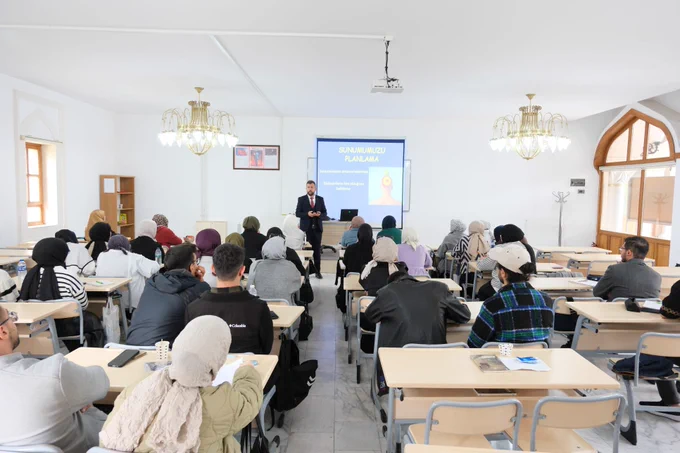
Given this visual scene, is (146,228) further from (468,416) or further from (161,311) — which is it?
(468,416)

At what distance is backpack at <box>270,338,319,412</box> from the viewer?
9.62ft

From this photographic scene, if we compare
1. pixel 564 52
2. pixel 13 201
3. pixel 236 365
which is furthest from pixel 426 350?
pixel 13 201

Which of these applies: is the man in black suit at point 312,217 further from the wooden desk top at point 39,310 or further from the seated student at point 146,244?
the wooden desk top at point 39,310

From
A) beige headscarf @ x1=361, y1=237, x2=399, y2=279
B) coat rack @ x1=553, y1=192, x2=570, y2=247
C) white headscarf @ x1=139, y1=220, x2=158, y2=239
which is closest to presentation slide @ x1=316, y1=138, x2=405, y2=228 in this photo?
coat rack @ x1=553, y1=192, x2=570, y2=247

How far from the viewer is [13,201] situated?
23.4 ft

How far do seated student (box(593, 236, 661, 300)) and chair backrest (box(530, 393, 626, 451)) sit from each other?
2.46 meters

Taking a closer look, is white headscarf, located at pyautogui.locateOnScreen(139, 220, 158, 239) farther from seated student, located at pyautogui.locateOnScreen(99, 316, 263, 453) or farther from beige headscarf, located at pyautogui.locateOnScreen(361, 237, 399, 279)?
seated student, located at pyautogui.locateOnScreen(99, 316, 263, 453)

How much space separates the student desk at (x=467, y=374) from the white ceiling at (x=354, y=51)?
114 inches

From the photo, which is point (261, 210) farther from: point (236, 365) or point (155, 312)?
point (236, 365)

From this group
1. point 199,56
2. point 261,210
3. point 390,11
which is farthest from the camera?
point 261,210

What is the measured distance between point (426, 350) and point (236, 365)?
3.62ft

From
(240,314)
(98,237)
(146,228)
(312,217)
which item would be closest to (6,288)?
(98,237)

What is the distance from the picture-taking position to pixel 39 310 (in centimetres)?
331

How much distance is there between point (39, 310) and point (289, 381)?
1.91m
